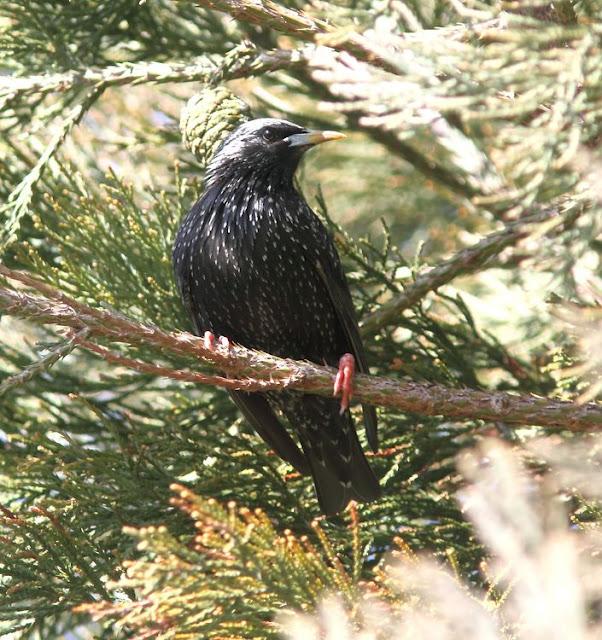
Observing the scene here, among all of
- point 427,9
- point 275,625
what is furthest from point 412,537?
point 427,9

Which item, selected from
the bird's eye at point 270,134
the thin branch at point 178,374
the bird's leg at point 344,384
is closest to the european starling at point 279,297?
the bird's eye at point 270,134

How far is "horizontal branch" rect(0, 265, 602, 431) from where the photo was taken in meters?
2.34

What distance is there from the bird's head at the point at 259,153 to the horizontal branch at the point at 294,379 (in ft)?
4.44

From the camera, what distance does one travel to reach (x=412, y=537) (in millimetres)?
3268

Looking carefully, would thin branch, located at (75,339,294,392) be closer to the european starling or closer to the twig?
the twig

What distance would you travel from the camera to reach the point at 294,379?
2699 mm

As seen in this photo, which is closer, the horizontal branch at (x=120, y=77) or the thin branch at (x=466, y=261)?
the thin branch at (x=466, y=261)

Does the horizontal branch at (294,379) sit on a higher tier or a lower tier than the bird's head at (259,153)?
lower

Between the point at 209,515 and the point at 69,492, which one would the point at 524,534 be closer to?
the point at 209,515

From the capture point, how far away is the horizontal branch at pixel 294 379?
234 cm

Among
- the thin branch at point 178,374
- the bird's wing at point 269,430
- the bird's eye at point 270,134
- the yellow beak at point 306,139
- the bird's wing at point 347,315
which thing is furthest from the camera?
the bird's eye at point 270,134

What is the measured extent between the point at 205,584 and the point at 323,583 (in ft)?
0.91

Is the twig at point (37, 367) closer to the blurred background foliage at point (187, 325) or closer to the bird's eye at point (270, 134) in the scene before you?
the blurred background foliage at point (187, 325)

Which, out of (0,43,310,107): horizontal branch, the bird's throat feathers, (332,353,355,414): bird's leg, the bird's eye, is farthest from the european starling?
(332,353,355,414): bird's leg
